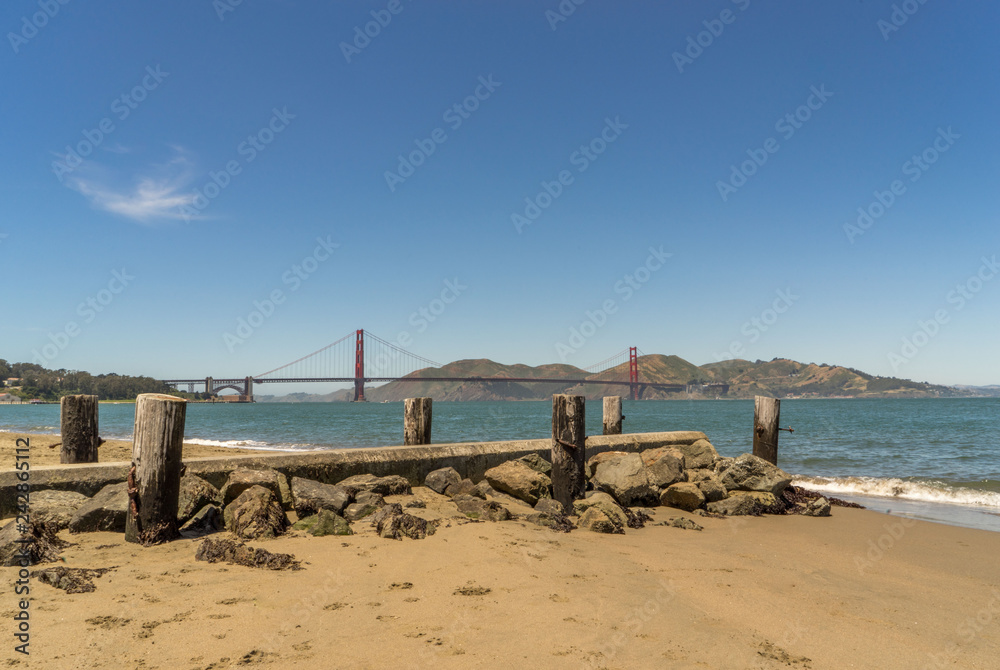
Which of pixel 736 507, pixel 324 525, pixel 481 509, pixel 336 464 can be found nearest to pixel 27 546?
pixel 324 525

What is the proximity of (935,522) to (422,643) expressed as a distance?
8.60 m

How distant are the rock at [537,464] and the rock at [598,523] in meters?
1.82

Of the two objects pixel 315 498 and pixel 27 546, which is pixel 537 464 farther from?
pixel 27 546

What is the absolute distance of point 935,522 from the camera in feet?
27.9

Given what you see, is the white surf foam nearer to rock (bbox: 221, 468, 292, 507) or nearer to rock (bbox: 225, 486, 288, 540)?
rock (bbox: 221, 468, 292, 507)

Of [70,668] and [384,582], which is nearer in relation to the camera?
[70,668]

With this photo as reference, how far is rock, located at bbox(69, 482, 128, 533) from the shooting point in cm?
520

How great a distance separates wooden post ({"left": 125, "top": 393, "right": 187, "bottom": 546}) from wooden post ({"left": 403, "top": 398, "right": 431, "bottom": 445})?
3946 millimetres

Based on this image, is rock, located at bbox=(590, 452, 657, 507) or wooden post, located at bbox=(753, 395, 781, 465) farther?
wooden post, located at bbox=(753, 395, 781, 465)

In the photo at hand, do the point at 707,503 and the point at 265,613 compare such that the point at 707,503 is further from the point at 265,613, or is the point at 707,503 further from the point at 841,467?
the point at 841,467

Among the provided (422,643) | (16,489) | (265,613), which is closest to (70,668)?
(265,613)

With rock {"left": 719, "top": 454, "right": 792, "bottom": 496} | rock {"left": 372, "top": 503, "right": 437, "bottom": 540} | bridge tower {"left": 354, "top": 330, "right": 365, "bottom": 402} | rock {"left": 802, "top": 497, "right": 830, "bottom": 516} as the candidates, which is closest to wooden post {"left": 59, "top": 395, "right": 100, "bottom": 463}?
rock {"left": 372, "top": 503, "right": 437, "bottom": 540}

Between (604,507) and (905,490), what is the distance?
8.38 meters

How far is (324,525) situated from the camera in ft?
18.1
